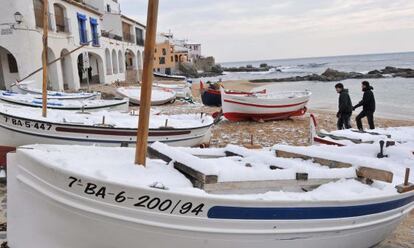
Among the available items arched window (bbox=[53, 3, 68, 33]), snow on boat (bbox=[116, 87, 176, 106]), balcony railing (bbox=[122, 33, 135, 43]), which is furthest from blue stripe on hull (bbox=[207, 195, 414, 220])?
balcony railing (bbox=[122, 33, 135, 43])

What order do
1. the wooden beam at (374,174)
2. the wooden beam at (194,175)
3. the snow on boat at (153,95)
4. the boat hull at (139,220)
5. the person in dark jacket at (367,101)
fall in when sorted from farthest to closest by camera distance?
the snow on boat at (153,95) < the person in dark jacket at (367,101) < the wooden beam at (374,174) < the wooden beam at (194,175) < the boat hull at (139,220)

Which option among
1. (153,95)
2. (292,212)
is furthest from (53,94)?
(292,212)

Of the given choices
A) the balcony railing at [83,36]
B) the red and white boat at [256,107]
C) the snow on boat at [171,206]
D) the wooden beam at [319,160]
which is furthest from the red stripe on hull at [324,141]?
the balcony railing at [83,36]

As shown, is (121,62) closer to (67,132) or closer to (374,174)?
(67,132)

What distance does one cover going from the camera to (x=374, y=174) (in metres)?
4.28

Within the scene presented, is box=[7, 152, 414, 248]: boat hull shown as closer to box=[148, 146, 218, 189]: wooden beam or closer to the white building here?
box=[148, 146, 218, 189]: wooden beam

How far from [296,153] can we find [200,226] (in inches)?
97.1

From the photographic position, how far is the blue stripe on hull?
3.36 meters

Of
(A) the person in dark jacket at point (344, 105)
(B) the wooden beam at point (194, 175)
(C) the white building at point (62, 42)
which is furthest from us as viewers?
(C) the white building at point (62, 42)

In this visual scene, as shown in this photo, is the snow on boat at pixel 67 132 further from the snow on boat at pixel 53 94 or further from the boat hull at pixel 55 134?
the snow on boat at pixel 53 94

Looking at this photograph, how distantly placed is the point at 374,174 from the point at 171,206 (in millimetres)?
2551

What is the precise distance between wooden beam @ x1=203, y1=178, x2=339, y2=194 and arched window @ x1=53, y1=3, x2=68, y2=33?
24.5 meters

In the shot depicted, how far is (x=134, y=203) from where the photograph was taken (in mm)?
3299

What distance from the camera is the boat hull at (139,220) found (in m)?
3.32
